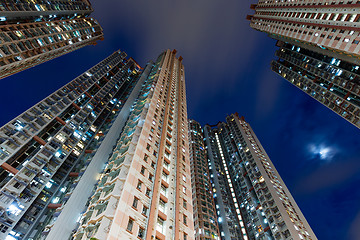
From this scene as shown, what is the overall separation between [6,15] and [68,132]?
33549 mm

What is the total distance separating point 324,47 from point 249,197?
49.9 meters

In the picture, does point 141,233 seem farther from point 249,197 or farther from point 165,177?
point 249,197

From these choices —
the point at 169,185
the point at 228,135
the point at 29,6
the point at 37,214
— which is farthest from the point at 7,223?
the point at 228,135

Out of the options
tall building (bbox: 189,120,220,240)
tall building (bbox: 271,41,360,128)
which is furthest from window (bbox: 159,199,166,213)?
tall building (bbox: 271,41,360,128)

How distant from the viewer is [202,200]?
68188mm

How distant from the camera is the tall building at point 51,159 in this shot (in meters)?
35.6

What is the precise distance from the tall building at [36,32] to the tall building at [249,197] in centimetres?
7263

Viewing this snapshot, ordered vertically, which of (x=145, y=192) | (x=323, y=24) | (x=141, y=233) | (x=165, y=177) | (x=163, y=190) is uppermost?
(x=323, y=24)

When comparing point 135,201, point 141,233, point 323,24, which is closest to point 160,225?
point 141,233

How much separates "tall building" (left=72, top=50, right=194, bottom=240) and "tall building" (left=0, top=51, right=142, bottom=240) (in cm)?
842

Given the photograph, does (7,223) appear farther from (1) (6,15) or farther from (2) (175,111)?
Result: (1) (6,15)

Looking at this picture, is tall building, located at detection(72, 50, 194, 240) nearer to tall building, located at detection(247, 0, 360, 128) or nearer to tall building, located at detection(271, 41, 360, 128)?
tall building, located at detection(247, 0, 360, 128)

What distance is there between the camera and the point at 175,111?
53.2 metres

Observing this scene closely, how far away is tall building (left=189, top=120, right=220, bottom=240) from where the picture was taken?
2313 inches
